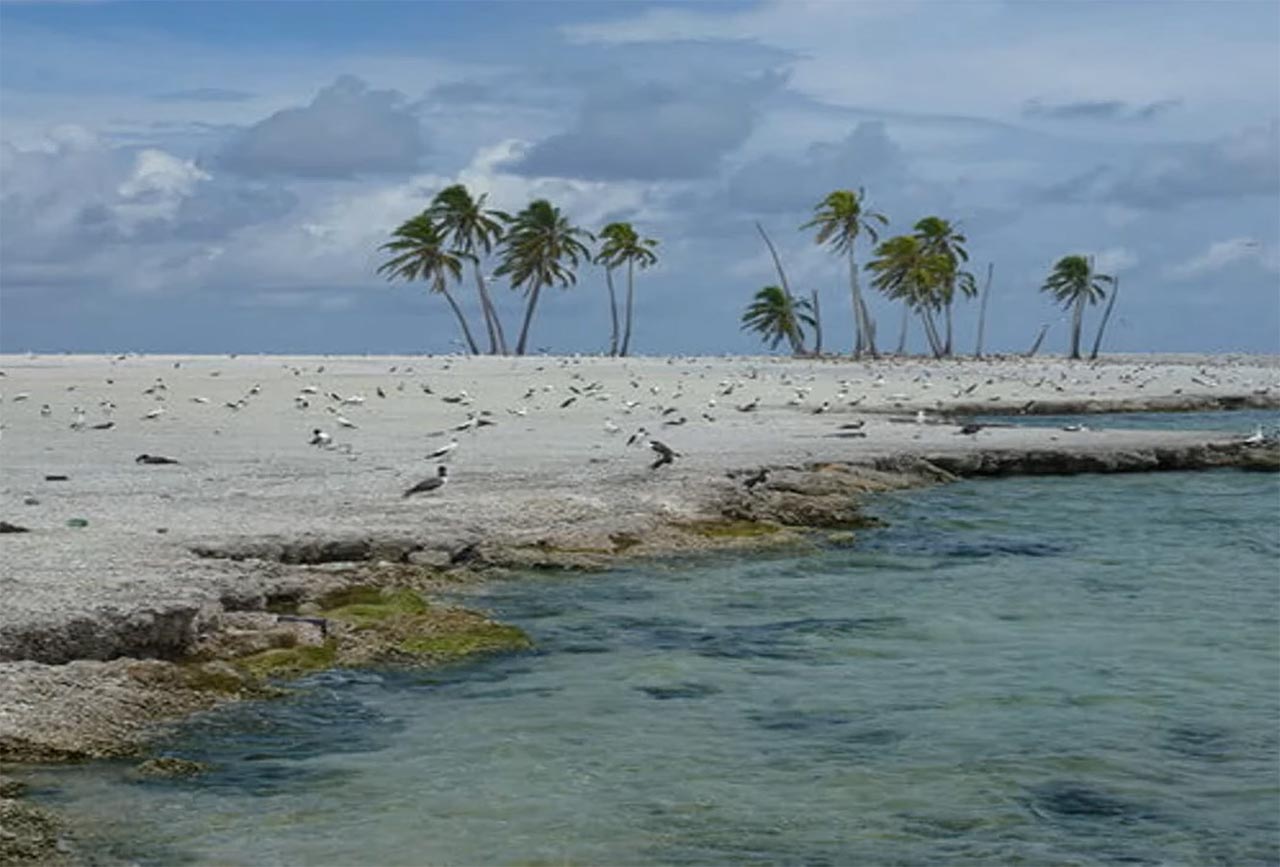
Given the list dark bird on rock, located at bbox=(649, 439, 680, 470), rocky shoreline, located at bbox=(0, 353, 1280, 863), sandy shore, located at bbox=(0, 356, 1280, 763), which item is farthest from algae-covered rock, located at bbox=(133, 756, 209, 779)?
dark bird on rock, located at bbox=(649, 439, 680, 470)

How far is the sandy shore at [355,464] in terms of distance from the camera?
43.0 feet

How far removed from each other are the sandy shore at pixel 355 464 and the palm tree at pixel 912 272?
175ft

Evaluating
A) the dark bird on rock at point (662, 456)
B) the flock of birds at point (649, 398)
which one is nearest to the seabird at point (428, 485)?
the flock of birds at point (649, 398)

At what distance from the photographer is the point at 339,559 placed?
Answer: 1633 cm

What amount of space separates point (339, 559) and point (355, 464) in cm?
722

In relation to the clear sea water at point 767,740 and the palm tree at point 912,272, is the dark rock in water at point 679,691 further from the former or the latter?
the palm tree at point 912,272

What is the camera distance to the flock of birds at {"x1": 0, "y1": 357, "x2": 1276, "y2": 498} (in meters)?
29.2

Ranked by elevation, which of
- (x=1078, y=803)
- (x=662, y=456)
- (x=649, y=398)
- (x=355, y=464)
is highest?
(x=649, y=398)

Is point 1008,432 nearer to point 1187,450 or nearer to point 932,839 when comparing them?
point 1187,450

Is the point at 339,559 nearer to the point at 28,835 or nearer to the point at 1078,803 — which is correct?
the point at 28,835

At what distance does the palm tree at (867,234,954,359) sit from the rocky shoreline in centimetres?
7600

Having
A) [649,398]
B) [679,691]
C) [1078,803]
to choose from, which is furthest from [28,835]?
[649,398]

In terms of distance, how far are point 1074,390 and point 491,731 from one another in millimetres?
44477

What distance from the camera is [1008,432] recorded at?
3291 cm
